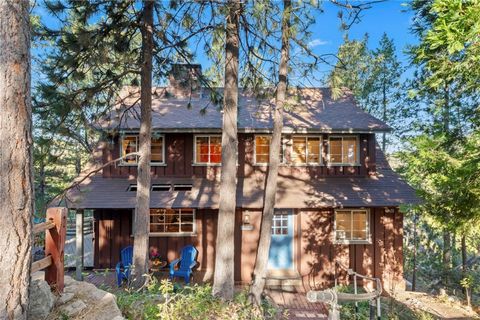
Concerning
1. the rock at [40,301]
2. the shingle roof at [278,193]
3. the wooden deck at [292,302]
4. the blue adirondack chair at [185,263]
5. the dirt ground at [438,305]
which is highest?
the shingle roof at [278,193]

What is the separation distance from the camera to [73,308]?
322 centimetres

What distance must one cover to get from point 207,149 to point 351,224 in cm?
510

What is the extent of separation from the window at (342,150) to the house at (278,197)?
0.03 m

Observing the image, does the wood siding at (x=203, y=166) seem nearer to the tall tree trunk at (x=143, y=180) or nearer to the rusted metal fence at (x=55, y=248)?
the tall tree trunk at (x=143, y=180)

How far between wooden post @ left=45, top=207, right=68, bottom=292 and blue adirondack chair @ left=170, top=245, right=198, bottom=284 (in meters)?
5.02

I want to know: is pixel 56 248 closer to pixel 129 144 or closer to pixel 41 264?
pixel 41 264

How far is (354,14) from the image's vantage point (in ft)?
19.0

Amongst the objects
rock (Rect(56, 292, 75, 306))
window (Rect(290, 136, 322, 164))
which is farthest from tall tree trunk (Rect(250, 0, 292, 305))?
rock (Rect(56, 292, 75, 306))

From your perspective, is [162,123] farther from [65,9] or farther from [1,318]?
[1,318]

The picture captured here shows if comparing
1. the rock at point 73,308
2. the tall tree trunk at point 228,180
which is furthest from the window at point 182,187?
the rock at point 73,308

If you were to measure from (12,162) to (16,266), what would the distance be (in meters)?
0.91

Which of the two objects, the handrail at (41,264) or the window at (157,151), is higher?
the window at (157,151)

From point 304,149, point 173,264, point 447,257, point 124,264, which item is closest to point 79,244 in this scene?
point 124,264

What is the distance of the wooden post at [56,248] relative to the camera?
342 centimetres
